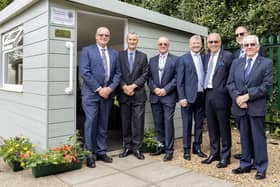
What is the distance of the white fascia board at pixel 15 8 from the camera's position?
13.5 feet

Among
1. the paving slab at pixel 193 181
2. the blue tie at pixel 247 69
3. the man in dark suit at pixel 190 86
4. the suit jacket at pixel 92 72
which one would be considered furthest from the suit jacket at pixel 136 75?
the blue tie at pixel 247 69

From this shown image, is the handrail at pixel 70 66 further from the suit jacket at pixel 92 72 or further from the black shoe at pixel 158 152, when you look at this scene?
the black shoe at pixel 158 152

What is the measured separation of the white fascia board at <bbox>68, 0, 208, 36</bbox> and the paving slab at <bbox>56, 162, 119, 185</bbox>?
218 cm

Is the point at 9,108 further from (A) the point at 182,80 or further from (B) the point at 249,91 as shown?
(B) the point at 249,91

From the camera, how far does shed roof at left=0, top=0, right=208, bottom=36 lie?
398 cm

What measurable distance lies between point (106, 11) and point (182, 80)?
150 cm

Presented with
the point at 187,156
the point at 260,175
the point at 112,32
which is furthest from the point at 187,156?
the point at 112,32

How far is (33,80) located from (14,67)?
1426 mm

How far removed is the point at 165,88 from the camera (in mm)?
3965

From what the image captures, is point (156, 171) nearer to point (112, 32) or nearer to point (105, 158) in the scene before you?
point (105, 158)

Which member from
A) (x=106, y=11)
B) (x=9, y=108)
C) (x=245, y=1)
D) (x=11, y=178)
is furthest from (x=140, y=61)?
(x=245, y=1)

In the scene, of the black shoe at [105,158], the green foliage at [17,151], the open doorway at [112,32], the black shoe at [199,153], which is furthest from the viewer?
the open doorway at [112,32]

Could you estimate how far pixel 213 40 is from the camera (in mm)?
3691

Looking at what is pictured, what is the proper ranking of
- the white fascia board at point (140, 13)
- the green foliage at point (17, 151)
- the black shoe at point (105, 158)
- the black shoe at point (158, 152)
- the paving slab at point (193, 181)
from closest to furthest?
the paving slab at point (193, 181)
the green foliage at point (17, 151)
the black shoe at point (105, 158)
the white fascia board at point (140, 13)
the black shoe at point (158, 152)
